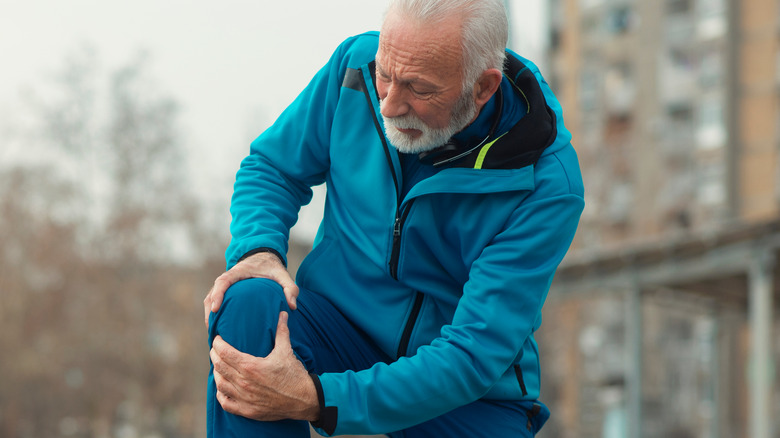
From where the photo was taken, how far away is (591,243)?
122ft

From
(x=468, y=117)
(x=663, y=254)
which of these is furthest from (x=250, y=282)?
(x=663, y=254)

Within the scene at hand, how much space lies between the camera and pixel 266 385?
2051 mm

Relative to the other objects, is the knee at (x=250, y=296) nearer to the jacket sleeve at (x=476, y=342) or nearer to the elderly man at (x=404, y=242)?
the elderly man at (x=404, y=242)

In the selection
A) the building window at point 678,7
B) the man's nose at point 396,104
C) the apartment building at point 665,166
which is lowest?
the apartment building at point 665,166

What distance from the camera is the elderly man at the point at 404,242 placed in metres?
2.14

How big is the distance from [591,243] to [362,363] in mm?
35433

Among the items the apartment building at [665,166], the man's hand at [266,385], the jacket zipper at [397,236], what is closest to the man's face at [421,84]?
the jacket zipper at [397,236]

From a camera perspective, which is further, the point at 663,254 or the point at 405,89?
the point at 663,254

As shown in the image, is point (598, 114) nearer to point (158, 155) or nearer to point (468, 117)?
point (158, 155)

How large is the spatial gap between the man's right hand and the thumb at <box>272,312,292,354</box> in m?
0.10

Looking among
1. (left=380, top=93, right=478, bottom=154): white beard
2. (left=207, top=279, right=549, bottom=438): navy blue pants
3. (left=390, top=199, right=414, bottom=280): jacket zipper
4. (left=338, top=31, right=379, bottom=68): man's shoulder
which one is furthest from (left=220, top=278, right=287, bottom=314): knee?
(left=338, top=31, right=379, bottom=68): man's shoulder

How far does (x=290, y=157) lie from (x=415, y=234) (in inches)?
17.3

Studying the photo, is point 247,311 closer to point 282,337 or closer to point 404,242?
point 282,337

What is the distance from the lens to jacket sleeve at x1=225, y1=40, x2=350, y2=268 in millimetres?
→ 2557
